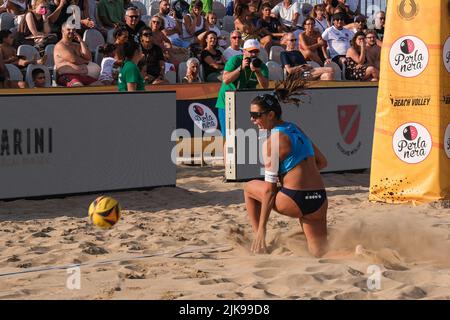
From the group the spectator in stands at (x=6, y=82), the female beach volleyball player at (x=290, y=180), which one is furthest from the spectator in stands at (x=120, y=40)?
the female beach volleyball player at (x=290, y=180)

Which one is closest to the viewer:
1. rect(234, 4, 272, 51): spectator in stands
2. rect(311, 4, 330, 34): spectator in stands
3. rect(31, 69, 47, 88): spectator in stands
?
rect(31, 69, 47, 88): spectator in stands

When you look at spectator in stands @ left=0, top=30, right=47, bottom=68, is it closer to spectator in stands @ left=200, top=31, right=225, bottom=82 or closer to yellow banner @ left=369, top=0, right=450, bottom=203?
spectator in stands @ left=200, top=31, right=225, bottom=82

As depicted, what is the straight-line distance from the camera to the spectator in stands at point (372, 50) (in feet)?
57.3

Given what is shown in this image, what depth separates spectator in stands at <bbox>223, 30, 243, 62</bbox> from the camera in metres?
16.2

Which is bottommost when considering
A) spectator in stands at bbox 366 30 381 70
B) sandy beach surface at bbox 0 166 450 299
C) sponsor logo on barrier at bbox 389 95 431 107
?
sandy beach surface at bbox 0 166 450 299

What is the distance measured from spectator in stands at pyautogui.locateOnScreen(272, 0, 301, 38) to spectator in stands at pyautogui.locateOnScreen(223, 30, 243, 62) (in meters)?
3.87

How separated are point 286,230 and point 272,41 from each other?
31.9 feet

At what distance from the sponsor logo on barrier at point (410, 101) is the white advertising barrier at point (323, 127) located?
152cm

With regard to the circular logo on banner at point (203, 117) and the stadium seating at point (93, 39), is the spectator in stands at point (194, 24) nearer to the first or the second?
the stadium seating at point (93, 39)

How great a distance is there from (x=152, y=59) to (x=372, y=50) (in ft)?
15.4

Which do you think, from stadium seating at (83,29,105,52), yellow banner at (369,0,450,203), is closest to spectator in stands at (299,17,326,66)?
stadium seating at (83,29,105,52)

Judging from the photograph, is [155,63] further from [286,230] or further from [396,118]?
[286,230]
